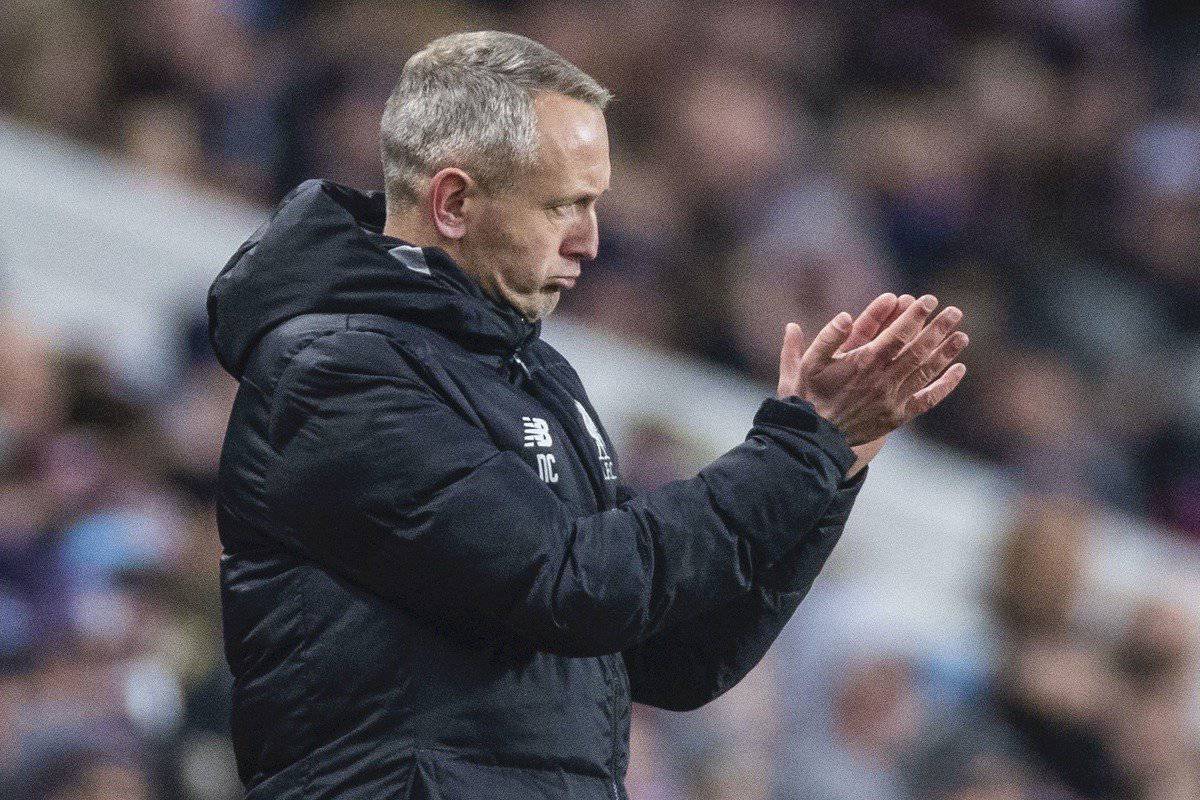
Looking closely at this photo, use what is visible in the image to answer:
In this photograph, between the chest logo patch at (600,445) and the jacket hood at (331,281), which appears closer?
the jacket hood at (331,281)

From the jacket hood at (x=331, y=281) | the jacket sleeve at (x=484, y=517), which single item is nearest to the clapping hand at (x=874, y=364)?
the jacket sleeve at (x=484, y=517)

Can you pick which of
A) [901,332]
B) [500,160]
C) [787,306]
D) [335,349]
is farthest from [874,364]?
[787,306]

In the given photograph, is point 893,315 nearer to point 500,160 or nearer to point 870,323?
point 870,323

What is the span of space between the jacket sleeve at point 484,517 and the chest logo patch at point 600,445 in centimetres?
16

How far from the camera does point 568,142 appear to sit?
2174 mm

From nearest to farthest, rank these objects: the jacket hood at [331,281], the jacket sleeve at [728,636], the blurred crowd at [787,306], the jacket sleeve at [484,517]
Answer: the jacket sleeve at [484,517] < the jacket hood at [331,281] < the jacket sleeve at [728,636] < the blurred crowd at [787,306]

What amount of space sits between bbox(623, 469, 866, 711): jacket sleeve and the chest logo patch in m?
0.21

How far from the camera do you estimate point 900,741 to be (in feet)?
15.7

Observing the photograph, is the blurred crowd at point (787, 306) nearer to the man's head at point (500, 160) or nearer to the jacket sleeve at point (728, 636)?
the jacket sleeve at point (728, 636)

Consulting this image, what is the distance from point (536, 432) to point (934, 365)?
45cm

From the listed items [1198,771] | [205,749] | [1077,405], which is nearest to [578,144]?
[205,749]

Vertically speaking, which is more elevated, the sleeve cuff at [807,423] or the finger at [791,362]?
the finger at [791,362]

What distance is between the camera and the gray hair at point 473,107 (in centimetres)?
216

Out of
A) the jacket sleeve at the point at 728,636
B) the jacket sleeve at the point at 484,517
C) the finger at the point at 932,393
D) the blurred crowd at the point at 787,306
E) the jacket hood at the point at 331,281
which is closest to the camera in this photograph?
the jacket sleeve at the point at 484,517
